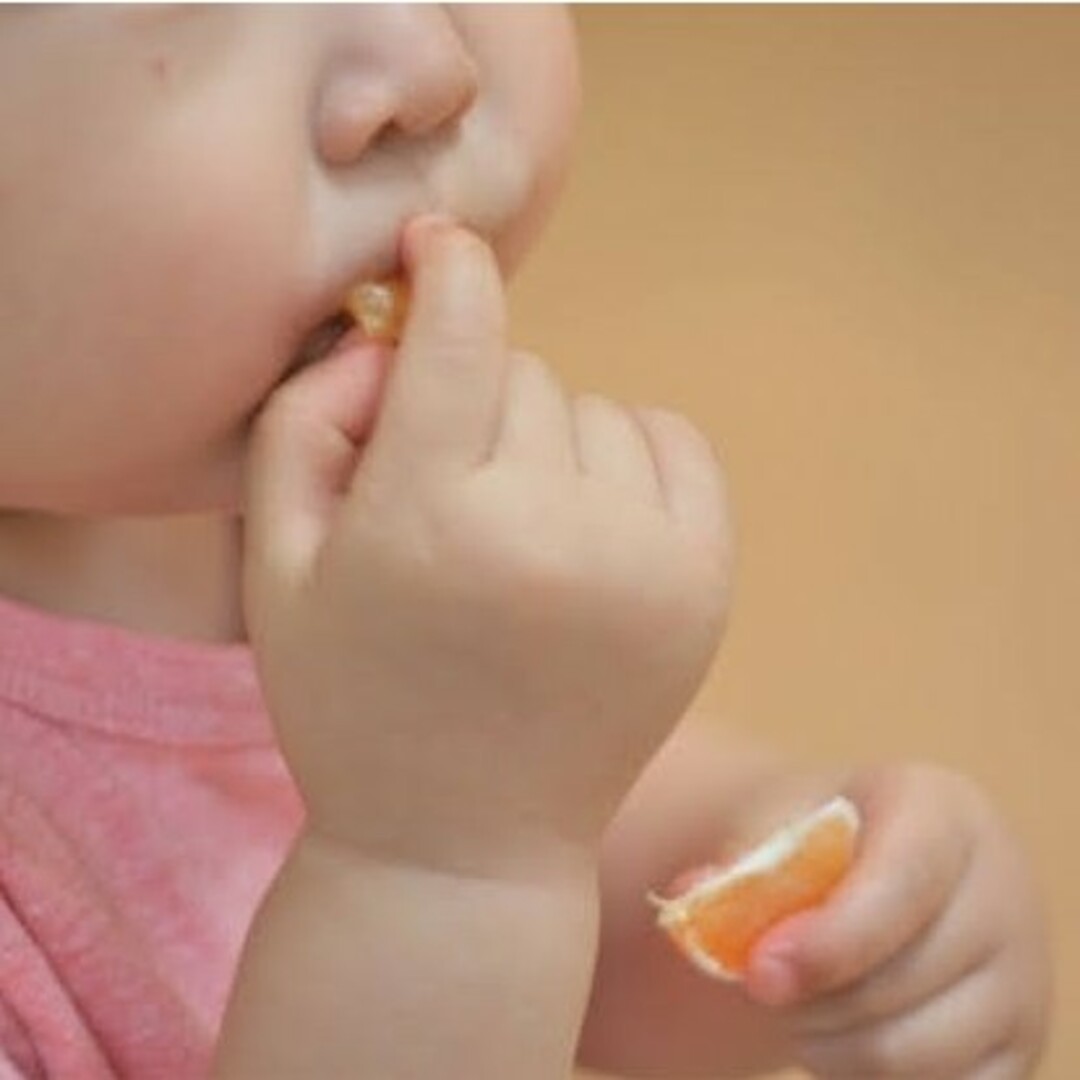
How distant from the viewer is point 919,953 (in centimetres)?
54

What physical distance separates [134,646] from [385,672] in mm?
127

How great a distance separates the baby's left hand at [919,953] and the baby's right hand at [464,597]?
73mm

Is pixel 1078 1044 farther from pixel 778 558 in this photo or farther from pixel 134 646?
pixel 134 646

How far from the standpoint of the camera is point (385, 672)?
43 cm

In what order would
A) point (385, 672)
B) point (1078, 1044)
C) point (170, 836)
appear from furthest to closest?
point (1078, 1044)
point (170, 836)
point (385, 672)

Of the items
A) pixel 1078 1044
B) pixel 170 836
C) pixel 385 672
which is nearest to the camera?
pixel 385 672

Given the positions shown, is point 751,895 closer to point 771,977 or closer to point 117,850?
point 771,977

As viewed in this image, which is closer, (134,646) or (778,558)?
(134,646)

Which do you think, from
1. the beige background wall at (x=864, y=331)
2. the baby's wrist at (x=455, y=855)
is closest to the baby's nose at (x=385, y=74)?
the baby's wrist at (x=455, y=855)

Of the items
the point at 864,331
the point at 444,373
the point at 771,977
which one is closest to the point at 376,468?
the point at 444,373

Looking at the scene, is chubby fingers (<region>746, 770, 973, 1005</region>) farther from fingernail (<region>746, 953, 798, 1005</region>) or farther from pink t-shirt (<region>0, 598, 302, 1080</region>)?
pink t-shirt (<region>0, 598, 302, 1080</region>)

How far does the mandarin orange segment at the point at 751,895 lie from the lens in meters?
0.50

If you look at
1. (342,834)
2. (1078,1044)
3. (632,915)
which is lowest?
(1078,1044)

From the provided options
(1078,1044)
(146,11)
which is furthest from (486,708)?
(1078,1044)
